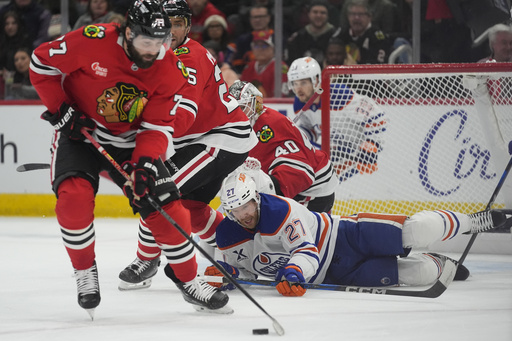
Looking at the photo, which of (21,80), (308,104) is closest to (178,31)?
(308,104)

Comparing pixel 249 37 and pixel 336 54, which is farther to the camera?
pixel 249 37

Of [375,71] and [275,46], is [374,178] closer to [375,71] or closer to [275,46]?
[375,71]

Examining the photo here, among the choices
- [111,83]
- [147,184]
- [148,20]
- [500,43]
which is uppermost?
[148,20]

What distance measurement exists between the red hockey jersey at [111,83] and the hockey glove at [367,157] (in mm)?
2293

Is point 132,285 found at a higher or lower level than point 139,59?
lower

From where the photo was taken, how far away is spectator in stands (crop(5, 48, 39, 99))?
652 centimetres

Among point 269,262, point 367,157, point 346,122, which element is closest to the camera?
point 269,262

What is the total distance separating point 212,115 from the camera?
11.0ft

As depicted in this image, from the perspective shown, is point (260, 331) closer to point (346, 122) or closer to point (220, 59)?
point (346, 122)

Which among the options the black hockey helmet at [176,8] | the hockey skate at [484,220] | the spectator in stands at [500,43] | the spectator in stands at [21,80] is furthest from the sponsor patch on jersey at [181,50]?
the spectator in stands at [21,80]

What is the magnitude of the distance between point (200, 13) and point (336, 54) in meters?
1.20

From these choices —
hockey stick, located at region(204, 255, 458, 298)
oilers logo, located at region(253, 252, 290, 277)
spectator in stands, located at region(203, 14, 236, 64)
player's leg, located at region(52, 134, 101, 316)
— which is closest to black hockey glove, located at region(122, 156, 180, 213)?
player's leg, located at region(52, 134, 101, 316)

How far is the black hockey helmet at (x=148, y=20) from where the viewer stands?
264 centimetres

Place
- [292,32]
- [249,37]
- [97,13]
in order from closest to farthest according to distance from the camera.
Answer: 1. [292,32]
2. [249,37]
3. [97,13]
